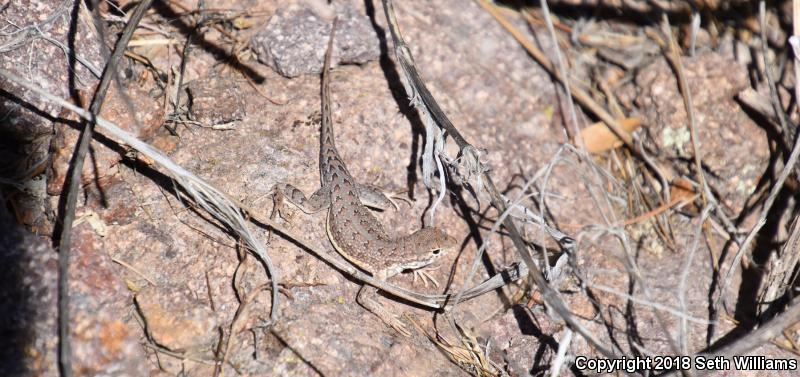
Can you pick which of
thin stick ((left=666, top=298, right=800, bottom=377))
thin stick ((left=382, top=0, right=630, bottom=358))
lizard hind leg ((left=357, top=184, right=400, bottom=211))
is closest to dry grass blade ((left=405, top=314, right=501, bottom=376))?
thin stick ((left=382, top=0, right=630, bottom=358))

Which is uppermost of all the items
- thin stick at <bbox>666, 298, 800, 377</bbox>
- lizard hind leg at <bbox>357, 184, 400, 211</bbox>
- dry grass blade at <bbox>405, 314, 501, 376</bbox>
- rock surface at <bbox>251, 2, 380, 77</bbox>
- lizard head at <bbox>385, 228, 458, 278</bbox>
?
rock surface at <bbox>251, 2, 380, 77</bbox>

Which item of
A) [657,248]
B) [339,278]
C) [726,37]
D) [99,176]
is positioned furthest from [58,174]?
[726,37]

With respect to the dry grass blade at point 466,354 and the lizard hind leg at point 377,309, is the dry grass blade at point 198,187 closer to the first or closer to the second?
the lizard hind leg at point 377,309

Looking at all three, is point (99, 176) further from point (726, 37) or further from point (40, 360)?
point (726, 37)

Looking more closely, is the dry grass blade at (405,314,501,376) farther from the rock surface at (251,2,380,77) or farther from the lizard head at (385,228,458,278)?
the rock surface at (251,2,380,77)

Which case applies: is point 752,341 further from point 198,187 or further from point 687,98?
point 198,187

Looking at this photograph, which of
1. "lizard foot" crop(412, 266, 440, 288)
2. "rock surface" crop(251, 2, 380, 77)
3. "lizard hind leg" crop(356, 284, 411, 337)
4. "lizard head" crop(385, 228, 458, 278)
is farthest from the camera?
"rock surface" crop(251, 2, 380, 77)
